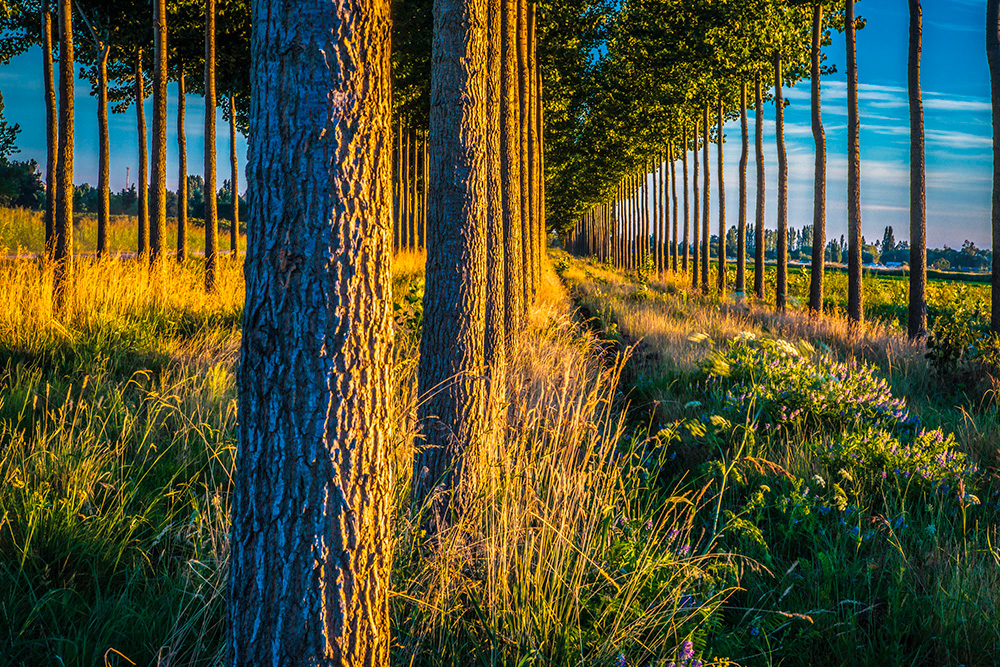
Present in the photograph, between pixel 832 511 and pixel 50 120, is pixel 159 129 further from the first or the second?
pixel 832 511

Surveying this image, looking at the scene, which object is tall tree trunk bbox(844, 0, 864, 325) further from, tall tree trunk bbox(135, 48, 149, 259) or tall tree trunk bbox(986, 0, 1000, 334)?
tall tree trunk bbox(135, 48, 149, 259)

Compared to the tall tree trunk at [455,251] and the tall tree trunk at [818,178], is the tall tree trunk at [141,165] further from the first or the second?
the tall tree trunk at [818,178]

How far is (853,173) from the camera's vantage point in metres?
12.5

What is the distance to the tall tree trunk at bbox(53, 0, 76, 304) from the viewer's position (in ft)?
26.1

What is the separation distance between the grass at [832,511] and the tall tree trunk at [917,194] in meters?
3.59

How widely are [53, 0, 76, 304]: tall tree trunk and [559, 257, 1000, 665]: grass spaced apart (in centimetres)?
798

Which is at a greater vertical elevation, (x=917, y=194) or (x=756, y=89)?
(x=756, y=89)

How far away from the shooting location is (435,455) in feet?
11.7

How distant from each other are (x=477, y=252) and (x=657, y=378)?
4179 millimetres

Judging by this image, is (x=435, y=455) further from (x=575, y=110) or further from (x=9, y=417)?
(x=575, y=110)

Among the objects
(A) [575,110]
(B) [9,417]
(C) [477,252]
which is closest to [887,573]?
(C) [477,252]

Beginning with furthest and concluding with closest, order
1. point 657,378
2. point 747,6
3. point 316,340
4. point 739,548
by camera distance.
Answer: point 747,6 → point 657,378 → point 739,548 → point 316,340

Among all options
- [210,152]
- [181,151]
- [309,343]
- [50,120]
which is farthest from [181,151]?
[309,343]

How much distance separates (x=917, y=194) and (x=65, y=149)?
560 inches
